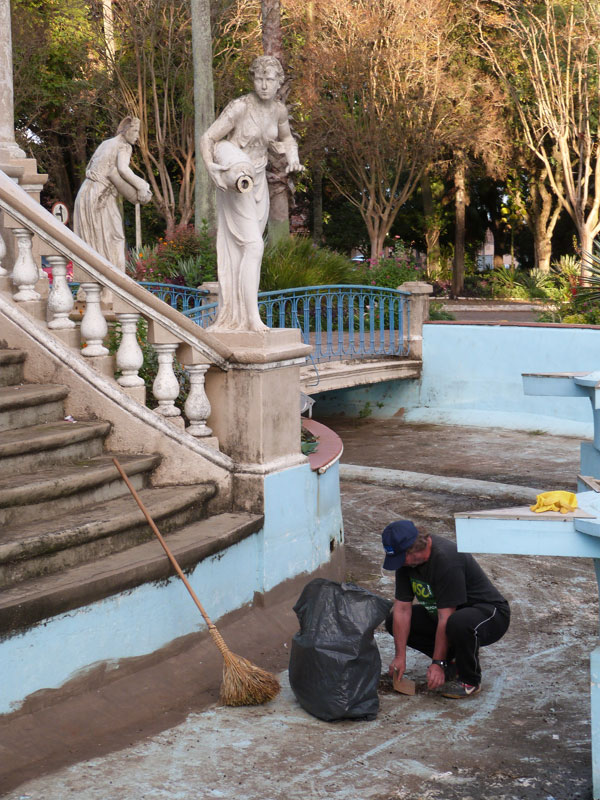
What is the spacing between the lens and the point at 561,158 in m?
26.3

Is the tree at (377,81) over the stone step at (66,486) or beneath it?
over

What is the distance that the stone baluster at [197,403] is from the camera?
Result: 6062 mm

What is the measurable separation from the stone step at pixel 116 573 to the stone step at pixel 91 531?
6 centimetres

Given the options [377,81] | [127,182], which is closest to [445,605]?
[127,182]

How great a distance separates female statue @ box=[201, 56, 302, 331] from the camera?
246 inches

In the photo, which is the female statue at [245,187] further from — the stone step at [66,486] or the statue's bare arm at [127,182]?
the statue's bare arm at [127,182]

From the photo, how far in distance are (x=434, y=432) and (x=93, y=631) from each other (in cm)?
919

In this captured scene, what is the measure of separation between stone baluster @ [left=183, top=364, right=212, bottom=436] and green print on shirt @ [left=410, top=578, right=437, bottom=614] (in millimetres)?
Result: 1664

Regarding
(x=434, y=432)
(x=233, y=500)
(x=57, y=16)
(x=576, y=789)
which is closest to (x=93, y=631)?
(x=233, y=500)

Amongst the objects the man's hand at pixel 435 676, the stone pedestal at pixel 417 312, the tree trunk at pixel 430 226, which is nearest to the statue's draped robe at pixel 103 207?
the man's hand at pixel 435 676

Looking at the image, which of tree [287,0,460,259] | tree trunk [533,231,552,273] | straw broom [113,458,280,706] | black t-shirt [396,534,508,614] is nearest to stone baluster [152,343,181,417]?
straw broom [113,458,280,706]

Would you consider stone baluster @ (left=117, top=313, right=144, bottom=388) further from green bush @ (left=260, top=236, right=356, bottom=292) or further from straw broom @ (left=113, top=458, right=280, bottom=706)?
green bush @ (left=260, top=236, right=356, bottom=292)

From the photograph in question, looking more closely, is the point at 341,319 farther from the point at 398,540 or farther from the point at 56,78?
the point at 56,78

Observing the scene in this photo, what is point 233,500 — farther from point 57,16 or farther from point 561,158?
point 57,16
